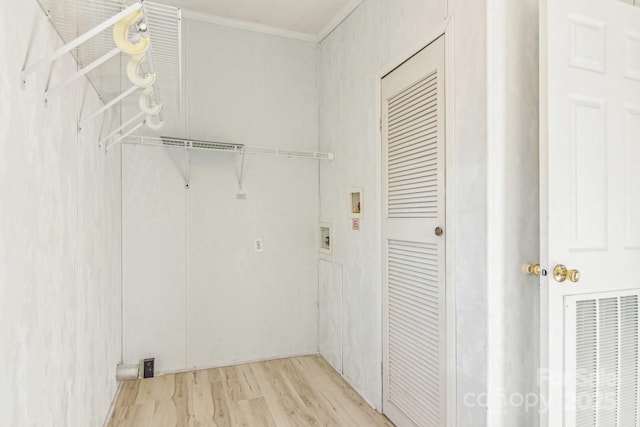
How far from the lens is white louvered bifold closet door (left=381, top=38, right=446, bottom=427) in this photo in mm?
1819

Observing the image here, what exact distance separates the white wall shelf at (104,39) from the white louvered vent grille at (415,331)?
1.55 m

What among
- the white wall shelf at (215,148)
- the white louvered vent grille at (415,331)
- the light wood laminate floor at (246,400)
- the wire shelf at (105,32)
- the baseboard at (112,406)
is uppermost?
the wire shelf at (105,32)

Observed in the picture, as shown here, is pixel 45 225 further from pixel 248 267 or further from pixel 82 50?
pixel 248 267

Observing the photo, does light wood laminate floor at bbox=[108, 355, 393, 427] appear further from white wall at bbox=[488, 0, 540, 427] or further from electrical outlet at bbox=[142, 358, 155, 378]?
white wall at bbox=[488, 0, 540, 427]

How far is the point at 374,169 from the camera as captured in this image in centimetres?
241

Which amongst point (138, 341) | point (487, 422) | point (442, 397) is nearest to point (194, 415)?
point (138, 341)

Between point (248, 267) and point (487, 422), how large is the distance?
2168 mm

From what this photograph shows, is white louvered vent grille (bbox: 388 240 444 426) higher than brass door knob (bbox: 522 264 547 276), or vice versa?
brass door knob (bbox: 522 264 547 276)

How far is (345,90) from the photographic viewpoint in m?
2.84
